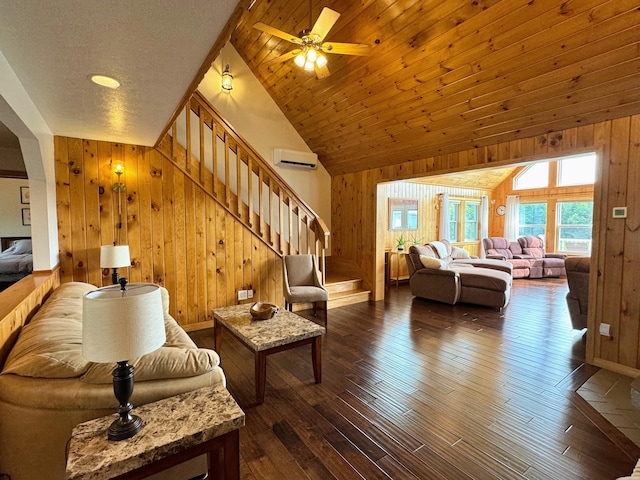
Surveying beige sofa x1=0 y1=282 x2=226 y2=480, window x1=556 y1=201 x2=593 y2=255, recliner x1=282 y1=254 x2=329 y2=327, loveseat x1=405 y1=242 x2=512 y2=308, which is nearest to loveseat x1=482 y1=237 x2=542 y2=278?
window x1=556 y1=201 x2=593 y2=255

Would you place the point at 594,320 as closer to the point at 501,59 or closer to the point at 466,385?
the point at 466,385

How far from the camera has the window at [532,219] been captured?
8992 mm

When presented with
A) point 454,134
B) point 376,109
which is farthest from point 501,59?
point 376,109

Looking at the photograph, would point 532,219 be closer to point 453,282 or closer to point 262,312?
point 453,282

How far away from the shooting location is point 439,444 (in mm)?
1916

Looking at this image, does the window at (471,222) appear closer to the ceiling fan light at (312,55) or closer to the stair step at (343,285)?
the stair step at (343,285)

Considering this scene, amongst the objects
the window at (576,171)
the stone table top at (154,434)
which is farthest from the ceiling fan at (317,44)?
the window at (576,171)

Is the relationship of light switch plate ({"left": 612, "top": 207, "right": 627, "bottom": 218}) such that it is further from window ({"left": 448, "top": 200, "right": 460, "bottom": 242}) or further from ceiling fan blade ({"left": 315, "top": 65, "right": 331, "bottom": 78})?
window ({"left": 448, "top": 200, "right": 460, "bottom": 242})

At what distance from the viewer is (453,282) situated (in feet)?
16.4

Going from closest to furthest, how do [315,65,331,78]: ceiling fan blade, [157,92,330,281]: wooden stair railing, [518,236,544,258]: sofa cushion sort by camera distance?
[315,65,331,78]: ceiling fan blade
[157,92,330,281]: wooden stair railing
[518,236,544,258]: sofa cushion

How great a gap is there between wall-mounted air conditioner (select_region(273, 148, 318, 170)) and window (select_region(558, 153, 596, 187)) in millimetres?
6992

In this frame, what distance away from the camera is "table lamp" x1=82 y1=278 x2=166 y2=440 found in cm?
104

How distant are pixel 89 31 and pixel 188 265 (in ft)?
9.60

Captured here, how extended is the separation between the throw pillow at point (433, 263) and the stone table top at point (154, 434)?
4.45 metres
